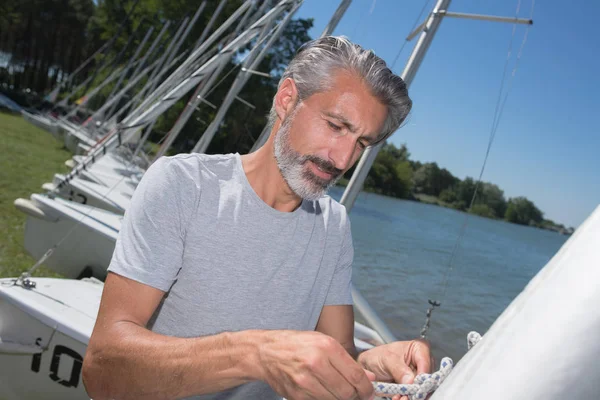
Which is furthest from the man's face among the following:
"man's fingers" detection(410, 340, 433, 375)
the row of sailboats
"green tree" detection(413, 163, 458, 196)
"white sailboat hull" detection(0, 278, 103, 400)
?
"green tree" detection(413, 163, 458, 196)

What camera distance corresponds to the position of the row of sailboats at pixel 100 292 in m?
0.36

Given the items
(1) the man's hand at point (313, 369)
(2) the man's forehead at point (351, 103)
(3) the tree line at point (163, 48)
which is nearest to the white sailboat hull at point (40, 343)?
(2) the man's forehead at point (351, 103)

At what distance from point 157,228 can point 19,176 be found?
10372 millimetres

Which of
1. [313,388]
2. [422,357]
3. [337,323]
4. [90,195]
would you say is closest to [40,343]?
[337,323]

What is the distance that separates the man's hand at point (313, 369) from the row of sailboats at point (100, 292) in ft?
1.16

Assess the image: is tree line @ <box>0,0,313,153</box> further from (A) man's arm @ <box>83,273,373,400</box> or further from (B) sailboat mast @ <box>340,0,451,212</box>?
(A) man's arm @ <box>83,273,373,400</box>

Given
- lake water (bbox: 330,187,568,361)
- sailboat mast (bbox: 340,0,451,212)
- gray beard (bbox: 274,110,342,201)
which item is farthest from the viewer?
lake water (bbox: 330,187,568,361)

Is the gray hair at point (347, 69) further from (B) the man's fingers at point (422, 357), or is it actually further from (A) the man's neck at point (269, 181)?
(B) the man's fingers at point (422, 357)

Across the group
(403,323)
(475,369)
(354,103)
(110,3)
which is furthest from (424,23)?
(110,3)

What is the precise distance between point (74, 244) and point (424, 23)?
4.46 metres

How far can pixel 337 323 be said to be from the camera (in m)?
1.55

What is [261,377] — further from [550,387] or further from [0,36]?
[0,36]

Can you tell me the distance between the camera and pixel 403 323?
35.8ft

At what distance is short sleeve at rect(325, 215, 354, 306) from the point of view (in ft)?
5.07
